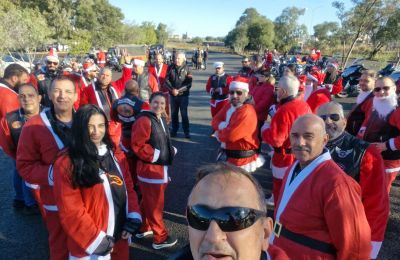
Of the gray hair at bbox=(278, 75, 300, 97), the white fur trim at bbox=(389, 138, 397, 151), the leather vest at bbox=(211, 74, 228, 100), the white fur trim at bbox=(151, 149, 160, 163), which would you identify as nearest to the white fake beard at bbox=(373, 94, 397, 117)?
the white fur trim at bbox=(389, 138, 397, 151)

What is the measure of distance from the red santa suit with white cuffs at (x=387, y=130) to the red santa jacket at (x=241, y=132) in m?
1.67

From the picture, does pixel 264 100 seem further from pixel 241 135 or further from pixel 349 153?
pixel 349 153

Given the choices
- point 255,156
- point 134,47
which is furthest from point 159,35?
point 255,156

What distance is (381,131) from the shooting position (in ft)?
13.5

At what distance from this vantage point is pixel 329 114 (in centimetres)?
277

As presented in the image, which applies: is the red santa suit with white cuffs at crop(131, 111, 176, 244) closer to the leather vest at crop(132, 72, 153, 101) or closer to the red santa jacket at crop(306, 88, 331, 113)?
the leather vest at crop(132, 72, 153, 101)

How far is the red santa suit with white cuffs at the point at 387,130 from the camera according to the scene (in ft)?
12.9

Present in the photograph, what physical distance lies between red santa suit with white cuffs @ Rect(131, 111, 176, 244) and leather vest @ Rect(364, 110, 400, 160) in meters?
2.84

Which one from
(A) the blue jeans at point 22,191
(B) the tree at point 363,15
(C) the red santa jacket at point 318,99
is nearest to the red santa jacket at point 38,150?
(A) the blue jeans at point 22,191

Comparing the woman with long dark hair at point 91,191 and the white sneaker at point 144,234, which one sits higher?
the woman with long dark hair at point 91,191

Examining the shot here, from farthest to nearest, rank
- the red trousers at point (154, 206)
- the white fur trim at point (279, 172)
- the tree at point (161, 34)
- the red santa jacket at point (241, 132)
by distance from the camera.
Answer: the tree at point (161, 34) < the white fur trim at point (279, 172) < the red santa jacket at point (241, 132) < the red trousers at point (154, 206)

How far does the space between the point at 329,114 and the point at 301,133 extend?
0.59m

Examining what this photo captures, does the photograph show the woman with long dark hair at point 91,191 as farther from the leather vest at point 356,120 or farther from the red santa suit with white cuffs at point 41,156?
the leather vest at point 356,120

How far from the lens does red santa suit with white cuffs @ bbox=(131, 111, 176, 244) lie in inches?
139
